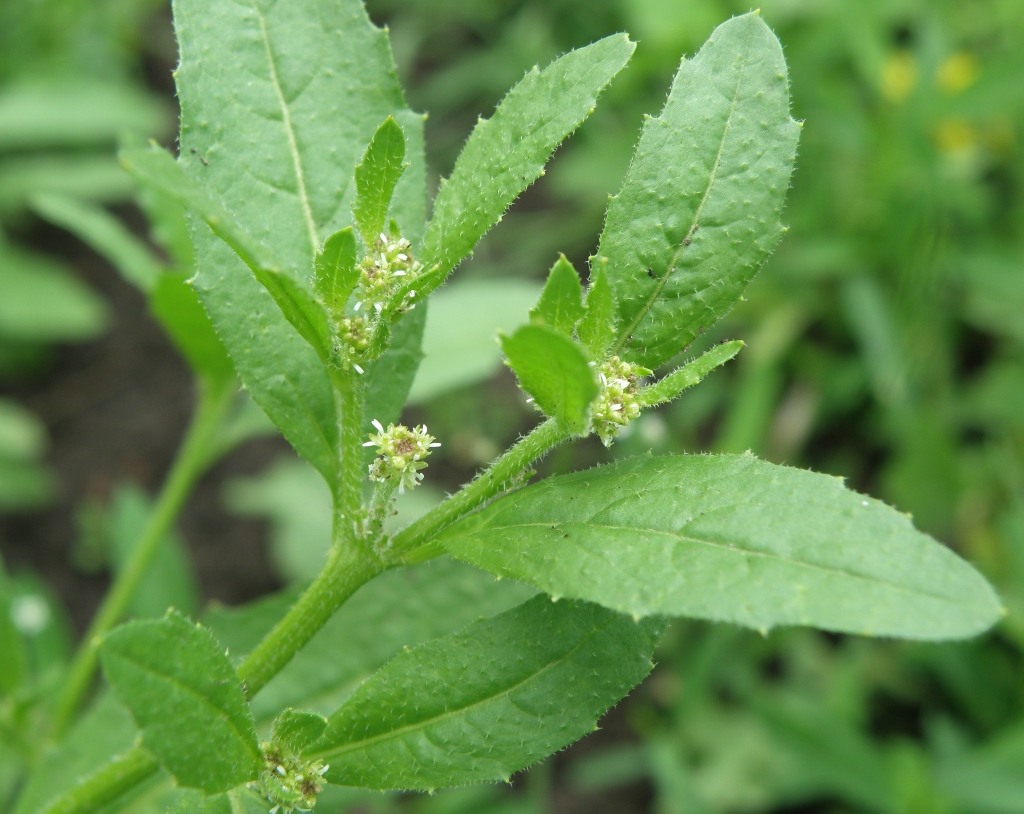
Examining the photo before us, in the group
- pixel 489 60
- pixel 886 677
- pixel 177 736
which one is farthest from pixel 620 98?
pixel 177 736

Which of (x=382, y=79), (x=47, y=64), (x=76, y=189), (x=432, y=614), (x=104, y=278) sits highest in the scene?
(x=47, y=64)

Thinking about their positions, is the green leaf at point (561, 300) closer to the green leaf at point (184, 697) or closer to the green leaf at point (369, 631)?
the green leaf at point (184, 697)

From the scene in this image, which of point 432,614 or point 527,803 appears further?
point 527,803

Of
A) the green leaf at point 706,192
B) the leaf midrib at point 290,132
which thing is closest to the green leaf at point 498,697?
the green leaf at point 706,192

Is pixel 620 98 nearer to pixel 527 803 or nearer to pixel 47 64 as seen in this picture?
pixel 47 64

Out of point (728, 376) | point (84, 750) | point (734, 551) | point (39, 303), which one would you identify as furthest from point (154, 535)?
point (728, 376)

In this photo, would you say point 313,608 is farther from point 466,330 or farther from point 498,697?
point 466,330
